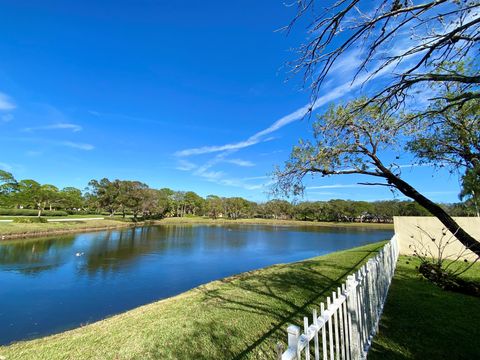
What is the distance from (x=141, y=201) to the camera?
51156 mm

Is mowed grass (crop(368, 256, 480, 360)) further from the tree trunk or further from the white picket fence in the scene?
the tree trunk

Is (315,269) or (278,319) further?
(315,269)

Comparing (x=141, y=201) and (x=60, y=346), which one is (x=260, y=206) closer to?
(x=141, y=201)

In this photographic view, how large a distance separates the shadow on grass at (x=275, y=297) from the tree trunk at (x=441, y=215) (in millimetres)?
2504

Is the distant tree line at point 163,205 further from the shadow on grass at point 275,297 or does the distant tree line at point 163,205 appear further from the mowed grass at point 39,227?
the shadow on grass at point 275,297

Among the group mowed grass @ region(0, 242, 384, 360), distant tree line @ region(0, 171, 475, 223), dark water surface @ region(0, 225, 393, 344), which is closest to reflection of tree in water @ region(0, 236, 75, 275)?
dark water surface @ region(0, 225, 393, 344)

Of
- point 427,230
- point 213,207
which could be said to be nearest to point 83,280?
point 427,230

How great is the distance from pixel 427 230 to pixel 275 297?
27.8 ft

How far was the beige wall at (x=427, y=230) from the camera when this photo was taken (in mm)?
9648

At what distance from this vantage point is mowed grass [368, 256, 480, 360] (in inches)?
120

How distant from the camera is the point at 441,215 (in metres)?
3.20

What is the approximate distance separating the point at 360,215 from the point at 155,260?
6476 cm

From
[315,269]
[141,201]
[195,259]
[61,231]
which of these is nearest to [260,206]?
[141,201]

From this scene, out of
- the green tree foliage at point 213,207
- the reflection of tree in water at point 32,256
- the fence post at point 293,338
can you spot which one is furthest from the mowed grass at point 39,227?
the green tree foliage at point 213,207
